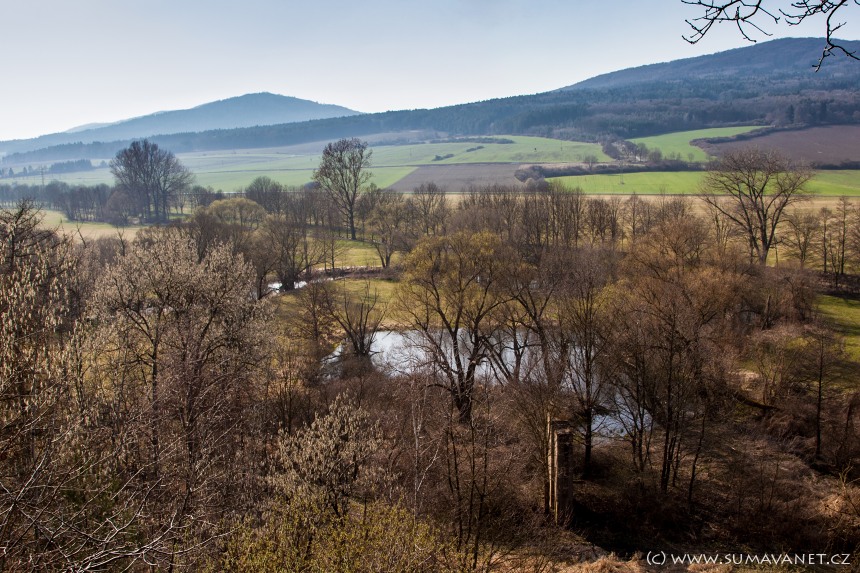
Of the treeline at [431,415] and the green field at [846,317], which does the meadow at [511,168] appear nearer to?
the green field at [846,317]

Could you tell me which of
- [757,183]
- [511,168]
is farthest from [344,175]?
[511,168]

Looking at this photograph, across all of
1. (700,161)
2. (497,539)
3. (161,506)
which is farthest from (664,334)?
(700,161)

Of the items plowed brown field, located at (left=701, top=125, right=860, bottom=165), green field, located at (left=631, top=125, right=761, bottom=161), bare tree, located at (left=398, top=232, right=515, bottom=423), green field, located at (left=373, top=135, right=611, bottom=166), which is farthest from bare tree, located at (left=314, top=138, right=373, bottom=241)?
green field, located at (left=631, top=125, right=761, bottom=161)

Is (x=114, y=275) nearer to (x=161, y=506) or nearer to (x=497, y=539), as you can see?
(x=161, y=506)

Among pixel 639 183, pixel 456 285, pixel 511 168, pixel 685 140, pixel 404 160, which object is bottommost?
pixel 456 285

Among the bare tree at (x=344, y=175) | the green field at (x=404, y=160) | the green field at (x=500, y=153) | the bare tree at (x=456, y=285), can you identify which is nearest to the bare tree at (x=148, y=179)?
the green field at (x=404, y=160)

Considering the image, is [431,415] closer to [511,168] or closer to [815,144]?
[511,168]

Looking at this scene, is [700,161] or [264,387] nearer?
[264,387]
